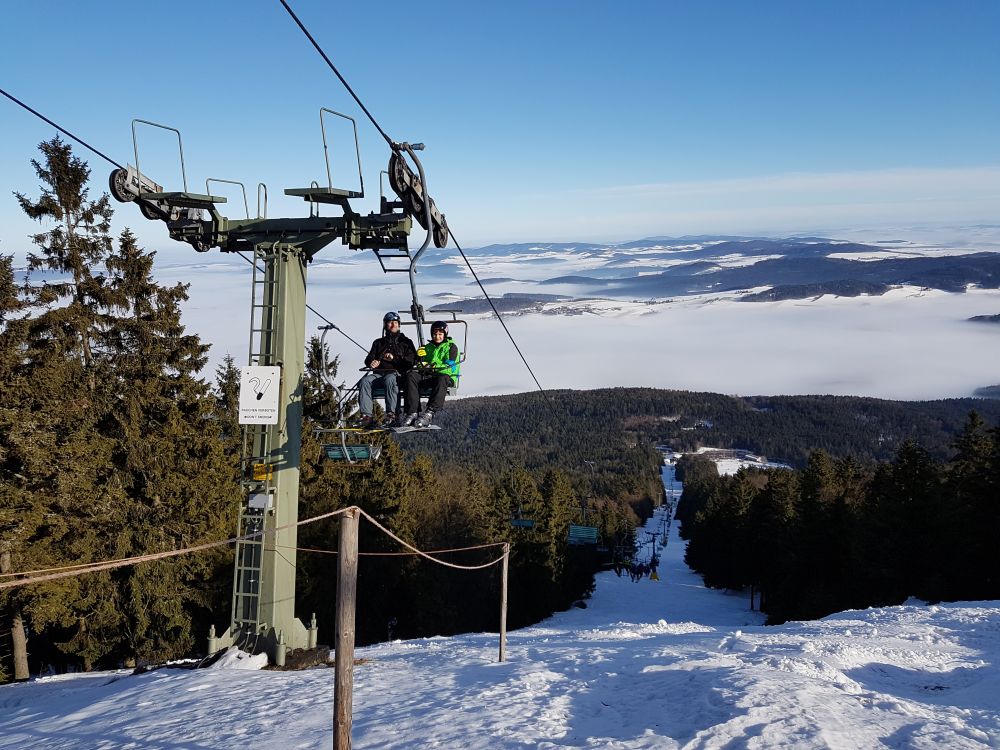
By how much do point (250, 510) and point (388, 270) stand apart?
426cm

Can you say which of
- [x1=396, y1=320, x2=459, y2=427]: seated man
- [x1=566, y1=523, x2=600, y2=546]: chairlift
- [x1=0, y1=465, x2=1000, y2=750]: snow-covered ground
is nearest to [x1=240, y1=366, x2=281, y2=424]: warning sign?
[x1=396, y1=320, x2=459, y2=427]: seated man

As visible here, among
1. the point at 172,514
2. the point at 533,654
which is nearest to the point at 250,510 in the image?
the point at 533,654

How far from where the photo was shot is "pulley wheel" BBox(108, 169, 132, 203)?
36.9 feet

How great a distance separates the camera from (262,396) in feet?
38.0

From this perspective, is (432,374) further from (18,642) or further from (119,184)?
(18,642)

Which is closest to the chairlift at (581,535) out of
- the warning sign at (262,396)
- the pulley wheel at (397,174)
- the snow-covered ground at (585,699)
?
the snow-covered ground at (585,699)

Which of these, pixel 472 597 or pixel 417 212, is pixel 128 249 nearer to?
pixel 417 212

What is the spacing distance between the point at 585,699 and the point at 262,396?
647 cm

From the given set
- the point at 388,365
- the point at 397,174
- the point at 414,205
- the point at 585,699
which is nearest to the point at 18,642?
the point at 388,365

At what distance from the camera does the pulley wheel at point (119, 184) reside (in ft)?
36.9

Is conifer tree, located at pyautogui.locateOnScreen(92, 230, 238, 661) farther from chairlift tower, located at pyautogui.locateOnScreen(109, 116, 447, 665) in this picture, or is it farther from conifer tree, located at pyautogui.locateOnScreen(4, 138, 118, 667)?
chairlift tower, located at pyautogui.locateOnScreen(109, 116, 447, 665)

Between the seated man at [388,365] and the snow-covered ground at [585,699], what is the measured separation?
12.5 ft

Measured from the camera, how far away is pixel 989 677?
9.52 metres

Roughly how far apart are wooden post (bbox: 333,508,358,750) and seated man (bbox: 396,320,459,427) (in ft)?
20.4
